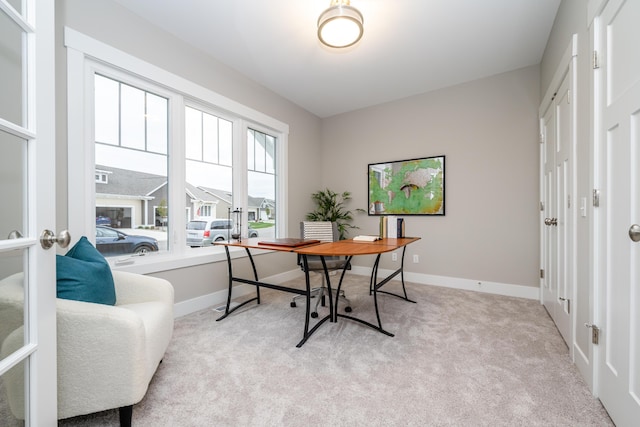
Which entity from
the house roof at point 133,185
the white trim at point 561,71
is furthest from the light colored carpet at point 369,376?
the white trim at point 561,71

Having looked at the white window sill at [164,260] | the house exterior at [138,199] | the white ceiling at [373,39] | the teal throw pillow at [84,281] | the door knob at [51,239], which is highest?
the white ceiling at [373,39]

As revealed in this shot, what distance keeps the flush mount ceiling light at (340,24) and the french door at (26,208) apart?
1.62m

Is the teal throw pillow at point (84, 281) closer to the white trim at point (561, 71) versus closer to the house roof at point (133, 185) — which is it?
Result: the house roof at point (133, 185)

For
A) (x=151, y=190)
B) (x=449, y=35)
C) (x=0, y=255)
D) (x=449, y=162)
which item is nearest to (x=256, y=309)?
(x=151, y=190)

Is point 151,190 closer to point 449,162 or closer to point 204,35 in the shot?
point 204,35

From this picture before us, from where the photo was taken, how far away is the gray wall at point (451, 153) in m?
2.74

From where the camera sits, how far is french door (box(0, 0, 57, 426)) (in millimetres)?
844

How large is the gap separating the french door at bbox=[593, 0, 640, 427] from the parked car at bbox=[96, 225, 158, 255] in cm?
323

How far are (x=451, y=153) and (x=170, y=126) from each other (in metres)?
3.33

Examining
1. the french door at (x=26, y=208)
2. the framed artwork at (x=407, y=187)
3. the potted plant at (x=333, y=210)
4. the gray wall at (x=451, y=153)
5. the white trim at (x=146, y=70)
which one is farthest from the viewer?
the potted plant at (x=333, y=210)

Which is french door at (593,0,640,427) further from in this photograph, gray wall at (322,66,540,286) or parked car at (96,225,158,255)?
parked car at (96,225,158,255)

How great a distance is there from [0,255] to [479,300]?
3609 millimetres

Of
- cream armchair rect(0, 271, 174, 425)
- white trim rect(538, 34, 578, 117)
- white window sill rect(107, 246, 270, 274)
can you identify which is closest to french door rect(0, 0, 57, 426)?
cream armchair rect(0, 271, 174, 425)

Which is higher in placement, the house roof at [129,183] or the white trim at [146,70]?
the white trim at [146,70]
